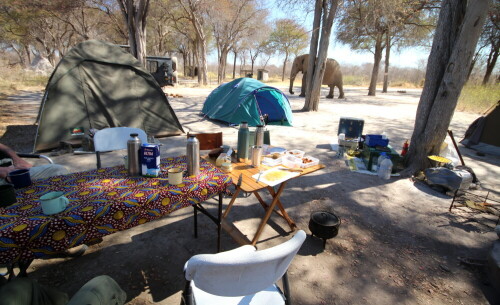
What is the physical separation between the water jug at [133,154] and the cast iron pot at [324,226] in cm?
197

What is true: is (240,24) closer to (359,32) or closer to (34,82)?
(359,32)

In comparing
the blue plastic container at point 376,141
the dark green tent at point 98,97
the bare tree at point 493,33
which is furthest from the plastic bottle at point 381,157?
the bare tree at point 493,33

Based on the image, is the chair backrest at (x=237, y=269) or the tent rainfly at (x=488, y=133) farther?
the tent rainfly at (x=488, y=133)

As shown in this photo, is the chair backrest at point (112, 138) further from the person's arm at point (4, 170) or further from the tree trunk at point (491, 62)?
the tree trunk at point (491, 62)

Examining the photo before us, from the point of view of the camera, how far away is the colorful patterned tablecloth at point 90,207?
1361 mm

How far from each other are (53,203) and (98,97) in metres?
5.30

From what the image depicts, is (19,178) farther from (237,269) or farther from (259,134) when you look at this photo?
(259,134)

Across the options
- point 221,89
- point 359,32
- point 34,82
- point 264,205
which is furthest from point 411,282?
point 34,82

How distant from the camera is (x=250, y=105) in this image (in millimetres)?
8406

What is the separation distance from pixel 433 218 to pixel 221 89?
7.75 m

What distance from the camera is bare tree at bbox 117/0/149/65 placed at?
964 centimetres

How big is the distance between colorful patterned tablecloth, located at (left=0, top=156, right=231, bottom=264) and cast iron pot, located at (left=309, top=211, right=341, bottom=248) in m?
1.33

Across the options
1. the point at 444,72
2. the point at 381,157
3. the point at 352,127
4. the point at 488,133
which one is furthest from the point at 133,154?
the point at 488,133

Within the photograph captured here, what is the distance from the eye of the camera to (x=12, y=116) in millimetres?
8258
